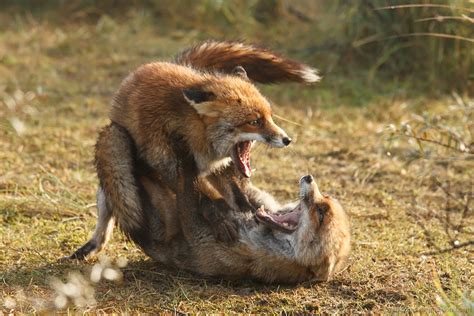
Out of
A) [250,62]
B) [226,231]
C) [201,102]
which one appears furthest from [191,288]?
[250,62]

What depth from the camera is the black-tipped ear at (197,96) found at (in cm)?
564

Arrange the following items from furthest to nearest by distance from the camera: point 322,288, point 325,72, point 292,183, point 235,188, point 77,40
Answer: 1. point 77,40
2. point 325,72
3. point 292,183
4. point 235,188
5. point 322,288

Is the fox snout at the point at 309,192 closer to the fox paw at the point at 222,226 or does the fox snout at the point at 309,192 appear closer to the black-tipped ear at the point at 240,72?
the fox paw at the point at 222,226

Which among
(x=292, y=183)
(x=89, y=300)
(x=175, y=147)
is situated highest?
(x=175, y=147)

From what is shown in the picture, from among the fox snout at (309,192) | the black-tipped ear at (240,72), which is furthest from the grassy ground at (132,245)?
the black-tipped ear at (240,72)

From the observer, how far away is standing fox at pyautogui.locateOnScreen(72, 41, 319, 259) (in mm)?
5676

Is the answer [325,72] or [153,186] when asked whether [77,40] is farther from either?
[153,186]

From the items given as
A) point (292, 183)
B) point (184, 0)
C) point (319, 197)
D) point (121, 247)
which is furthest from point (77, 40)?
point (319, 197)

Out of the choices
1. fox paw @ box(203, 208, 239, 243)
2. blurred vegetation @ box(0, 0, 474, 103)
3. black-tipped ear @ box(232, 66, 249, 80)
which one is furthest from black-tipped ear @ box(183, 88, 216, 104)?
blurred vegetation @ box(0, 0, 474, 103)

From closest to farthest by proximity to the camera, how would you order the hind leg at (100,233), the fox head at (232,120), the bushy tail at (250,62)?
the fox head at (232,120)
the hind leg at (100,233)
the bushy tail at (250,62)

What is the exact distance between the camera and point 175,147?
18.8 ft

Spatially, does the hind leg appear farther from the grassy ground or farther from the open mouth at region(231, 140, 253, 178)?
the open mouth at region(231, 140, 253, 178)

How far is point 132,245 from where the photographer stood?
630 centimetres

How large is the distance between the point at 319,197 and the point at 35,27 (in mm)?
7579
